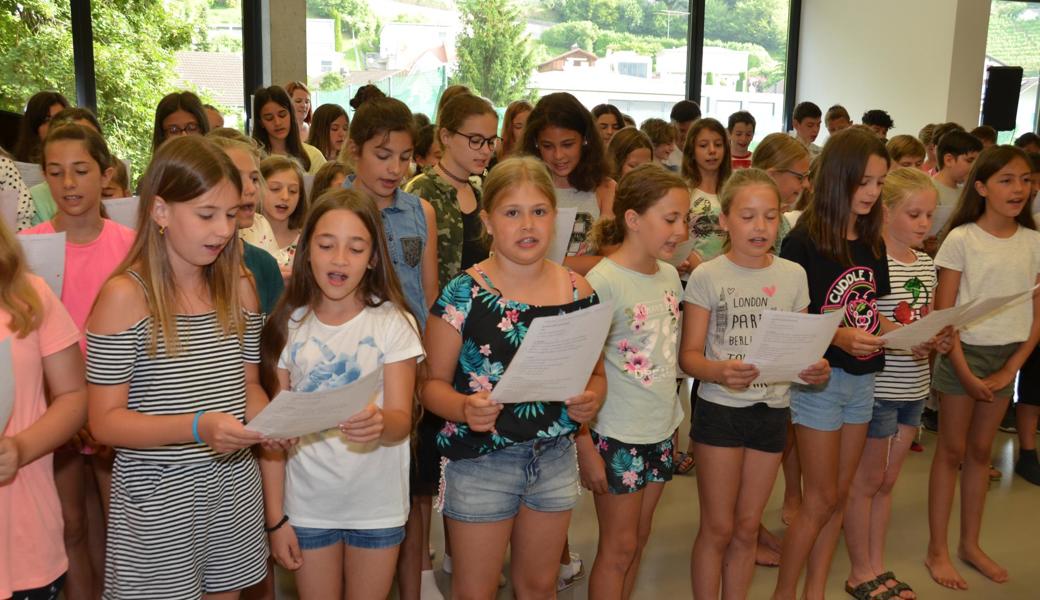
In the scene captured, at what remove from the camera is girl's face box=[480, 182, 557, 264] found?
6.56 ft

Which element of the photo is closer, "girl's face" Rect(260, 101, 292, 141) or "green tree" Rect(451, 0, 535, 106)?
"girl's face" Rect(260, 101, 292, 141)

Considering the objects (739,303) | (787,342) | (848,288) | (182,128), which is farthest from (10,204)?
(848,288)

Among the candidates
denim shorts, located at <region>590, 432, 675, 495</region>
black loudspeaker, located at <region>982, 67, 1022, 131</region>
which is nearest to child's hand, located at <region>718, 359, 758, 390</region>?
denim shorts, located at <region>590, 432, 675, 495</region>

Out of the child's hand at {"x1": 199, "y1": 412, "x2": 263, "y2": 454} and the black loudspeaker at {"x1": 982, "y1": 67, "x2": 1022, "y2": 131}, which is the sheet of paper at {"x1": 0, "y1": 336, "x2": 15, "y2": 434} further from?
the black loudspeaker at {"x1": 982, "y1": 67, "x2": 1022, "y2": 131}

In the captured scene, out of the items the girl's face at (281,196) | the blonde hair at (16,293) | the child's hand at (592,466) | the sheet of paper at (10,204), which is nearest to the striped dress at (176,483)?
the blonde hair at (16,293)

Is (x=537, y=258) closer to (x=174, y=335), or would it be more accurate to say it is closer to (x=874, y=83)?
(x=174, y=335)

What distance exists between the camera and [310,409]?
1595mm

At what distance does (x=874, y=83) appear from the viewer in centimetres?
835

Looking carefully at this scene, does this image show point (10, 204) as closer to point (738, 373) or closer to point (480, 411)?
point (480, 411)

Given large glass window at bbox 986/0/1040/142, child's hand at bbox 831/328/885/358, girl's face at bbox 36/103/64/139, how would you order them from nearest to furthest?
child's hand at bbox 831/328/885/358 < girl's face at bbox 36/103/64/139 < large glass window at bbox 986/0/1040/142

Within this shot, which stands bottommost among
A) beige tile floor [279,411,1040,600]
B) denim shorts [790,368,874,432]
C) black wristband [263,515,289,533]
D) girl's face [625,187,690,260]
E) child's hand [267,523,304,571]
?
beige tile floor [279,411,1040,600]

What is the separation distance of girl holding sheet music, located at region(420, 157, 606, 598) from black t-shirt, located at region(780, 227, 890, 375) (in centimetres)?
82

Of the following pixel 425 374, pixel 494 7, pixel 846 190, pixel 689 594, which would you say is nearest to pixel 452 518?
pixel 425 374

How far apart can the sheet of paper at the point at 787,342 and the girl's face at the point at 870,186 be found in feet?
1.65
